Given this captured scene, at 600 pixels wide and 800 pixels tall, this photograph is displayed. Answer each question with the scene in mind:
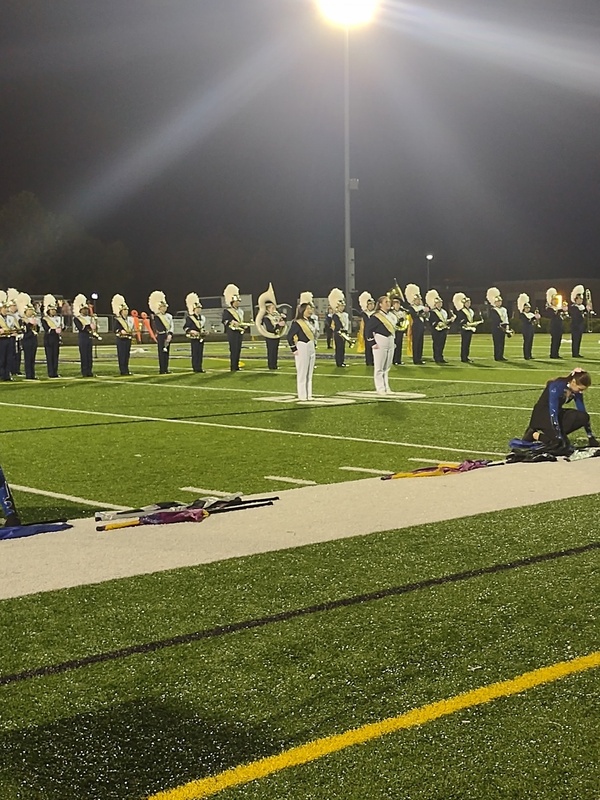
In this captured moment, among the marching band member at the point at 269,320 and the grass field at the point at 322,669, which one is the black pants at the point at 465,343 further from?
the grass field at the point at 322,669

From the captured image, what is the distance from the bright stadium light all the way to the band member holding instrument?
805 inches

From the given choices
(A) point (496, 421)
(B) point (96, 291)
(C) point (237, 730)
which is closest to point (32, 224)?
(B) point (96, 291)

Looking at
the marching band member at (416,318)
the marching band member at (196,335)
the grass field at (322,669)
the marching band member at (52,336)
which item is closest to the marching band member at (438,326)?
the marching band member at (416,318)

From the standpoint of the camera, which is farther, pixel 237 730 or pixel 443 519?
pixel 443 519

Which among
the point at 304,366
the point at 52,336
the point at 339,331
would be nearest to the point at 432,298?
the point at 339,331

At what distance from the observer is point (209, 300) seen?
4666 cm

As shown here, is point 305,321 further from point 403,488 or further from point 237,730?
point 237,730

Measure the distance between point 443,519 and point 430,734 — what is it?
3027 millimetres

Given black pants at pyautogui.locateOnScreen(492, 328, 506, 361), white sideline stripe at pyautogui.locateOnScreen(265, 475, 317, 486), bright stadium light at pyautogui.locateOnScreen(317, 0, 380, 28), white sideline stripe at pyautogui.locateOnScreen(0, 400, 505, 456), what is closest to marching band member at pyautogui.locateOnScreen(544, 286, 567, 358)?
black pants at pyautogui.locateOnScreen(492, 328, 506, 361)

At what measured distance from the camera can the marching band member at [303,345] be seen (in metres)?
14.1

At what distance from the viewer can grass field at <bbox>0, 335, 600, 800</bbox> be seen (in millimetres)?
2893

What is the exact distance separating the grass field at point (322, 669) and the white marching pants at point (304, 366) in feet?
22.0

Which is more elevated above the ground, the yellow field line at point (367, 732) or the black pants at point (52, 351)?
the black pants at point (52, 351)

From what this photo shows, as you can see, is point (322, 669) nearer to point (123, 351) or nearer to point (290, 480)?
point (290, 480)
